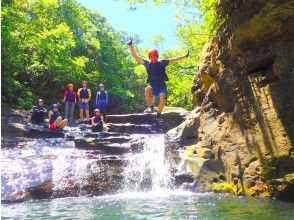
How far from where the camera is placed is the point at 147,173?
10.9 meters

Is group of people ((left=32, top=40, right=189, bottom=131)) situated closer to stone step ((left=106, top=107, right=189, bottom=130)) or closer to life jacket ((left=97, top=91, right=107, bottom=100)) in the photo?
life jacket ((left=97, top=91, right=107, bottom=100))

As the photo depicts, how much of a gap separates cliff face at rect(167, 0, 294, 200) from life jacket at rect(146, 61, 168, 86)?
4.63ft

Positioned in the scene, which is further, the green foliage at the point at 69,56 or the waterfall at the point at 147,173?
the green foliage at the point at 69,56

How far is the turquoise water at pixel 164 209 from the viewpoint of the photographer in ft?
19.4

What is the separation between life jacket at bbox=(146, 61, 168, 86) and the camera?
455 inches

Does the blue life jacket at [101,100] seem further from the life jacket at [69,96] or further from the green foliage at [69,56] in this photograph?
the green foliage at [69,56]

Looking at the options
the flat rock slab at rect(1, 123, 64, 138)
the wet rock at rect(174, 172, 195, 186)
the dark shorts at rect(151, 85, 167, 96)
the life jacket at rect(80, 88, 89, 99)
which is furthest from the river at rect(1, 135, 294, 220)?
the life jacket at rect(80, 88, 89, 99)

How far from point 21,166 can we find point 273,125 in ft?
20.6

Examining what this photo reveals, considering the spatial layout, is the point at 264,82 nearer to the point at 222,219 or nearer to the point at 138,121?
the point at 222,219

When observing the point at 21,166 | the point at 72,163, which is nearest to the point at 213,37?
the point at 72,163

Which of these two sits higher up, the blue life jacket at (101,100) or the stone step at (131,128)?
the blue life jacket at (101,100)

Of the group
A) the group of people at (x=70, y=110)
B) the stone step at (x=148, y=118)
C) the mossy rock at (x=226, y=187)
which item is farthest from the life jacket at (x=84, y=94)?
the mossy rock at (x=226, y=187)

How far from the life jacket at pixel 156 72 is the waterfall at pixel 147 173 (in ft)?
7.34

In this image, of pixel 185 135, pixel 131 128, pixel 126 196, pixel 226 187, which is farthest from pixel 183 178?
pixel 131 128
